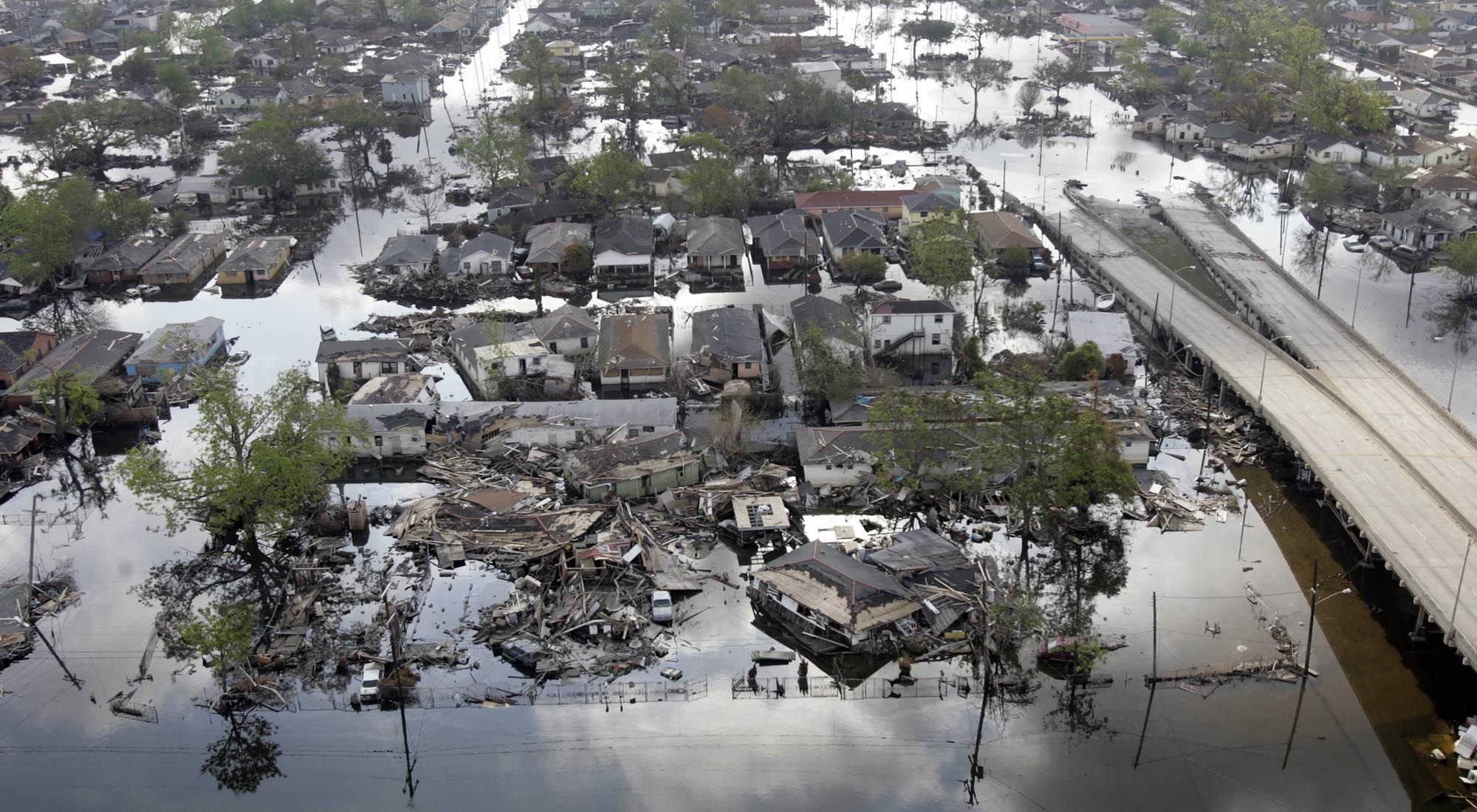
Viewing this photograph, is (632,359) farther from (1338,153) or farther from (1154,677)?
(1338,153)

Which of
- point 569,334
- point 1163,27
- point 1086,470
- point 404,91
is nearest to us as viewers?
point 1086,470

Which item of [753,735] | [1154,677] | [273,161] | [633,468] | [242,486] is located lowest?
[1154,677]

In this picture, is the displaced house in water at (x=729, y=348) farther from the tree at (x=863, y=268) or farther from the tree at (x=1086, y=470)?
the tree at (x=1086, y=470)

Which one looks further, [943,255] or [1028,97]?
[1028,97]

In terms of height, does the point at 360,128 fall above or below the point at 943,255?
above

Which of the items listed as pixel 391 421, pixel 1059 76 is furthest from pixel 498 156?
pixel 1059 76

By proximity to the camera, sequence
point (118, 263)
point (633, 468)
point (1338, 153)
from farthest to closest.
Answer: point (1338, 153), point (118, 263), point (633, 468)
